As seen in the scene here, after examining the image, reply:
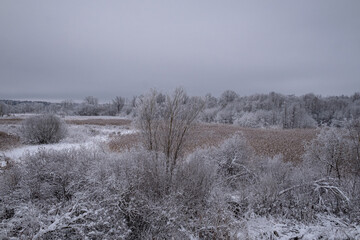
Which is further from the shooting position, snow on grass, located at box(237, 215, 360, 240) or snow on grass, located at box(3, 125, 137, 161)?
snow on grass, located at box(3, 125, 137, 161)

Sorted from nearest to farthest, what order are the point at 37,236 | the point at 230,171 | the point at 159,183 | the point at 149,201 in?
the point at 37,236 < the point at 149,201 < the point at 159,183 < the point at 230,171

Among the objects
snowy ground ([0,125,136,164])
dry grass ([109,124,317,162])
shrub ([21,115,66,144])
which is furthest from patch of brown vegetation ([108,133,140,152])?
shrub ([21,115,66,144])

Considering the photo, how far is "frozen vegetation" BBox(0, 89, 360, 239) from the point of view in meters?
3.76

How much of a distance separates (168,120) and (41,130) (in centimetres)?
1204

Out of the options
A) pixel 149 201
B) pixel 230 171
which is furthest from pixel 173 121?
pixel 230 171

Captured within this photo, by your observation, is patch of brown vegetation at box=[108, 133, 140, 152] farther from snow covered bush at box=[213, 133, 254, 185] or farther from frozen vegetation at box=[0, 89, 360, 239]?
snow covered bush at box=[213, 133, 254, 185]

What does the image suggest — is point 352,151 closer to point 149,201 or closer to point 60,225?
point 149,201

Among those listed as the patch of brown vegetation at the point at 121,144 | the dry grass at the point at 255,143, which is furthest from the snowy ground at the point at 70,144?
the dry grass at the point at 255,143

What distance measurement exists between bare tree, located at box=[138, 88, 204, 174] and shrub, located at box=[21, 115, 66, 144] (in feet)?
35.7

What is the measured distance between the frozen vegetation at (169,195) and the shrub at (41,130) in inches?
252

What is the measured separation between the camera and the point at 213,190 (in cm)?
521

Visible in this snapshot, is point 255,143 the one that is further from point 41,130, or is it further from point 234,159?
point 41,130

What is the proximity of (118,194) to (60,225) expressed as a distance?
115cm

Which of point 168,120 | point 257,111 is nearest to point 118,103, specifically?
point 257,111
